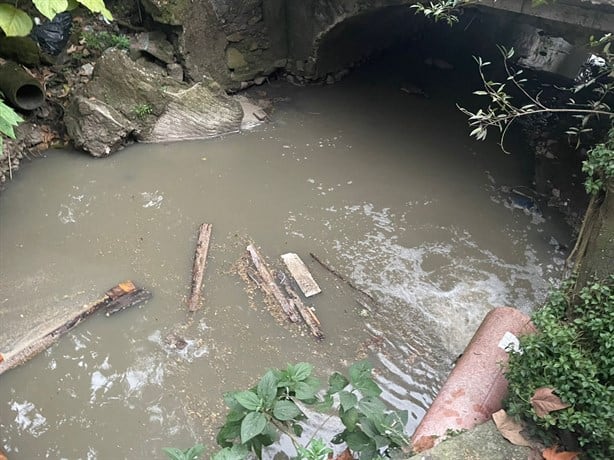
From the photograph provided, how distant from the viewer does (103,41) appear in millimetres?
5836

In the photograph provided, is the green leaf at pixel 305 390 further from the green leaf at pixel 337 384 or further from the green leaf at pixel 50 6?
the green leaf at pixel 50 6

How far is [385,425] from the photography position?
2.28 meters

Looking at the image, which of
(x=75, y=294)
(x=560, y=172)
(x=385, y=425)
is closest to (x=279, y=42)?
(x=560, y=172)

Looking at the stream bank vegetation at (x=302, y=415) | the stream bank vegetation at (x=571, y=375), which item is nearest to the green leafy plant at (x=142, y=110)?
the stream bank vegetation at (x=302, y=415)

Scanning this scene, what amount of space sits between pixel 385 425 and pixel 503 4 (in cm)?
391

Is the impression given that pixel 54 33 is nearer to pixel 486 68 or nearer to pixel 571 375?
pixel 571 375

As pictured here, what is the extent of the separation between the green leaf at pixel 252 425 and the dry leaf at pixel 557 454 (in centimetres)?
118

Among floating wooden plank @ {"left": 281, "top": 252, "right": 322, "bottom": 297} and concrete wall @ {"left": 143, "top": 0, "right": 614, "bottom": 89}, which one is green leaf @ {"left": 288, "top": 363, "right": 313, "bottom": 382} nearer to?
floating wooden plank @ {"left": 281, "top": 252, "right": 322, "bottom": 297}

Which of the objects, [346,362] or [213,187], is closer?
[346,362]

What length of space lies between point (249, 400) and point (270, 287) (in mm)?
1835

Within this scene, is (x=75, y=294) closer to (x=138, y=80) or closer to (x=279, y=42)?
(x=138, y=80)

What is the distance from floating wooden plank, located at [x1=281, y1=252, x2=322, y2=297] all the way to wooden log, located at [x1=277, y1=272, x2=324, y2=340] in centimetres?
7

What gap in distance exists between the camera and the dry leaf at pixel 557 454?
2090 millimetres

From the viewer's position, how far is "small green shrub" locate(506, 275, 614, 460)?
200cm
